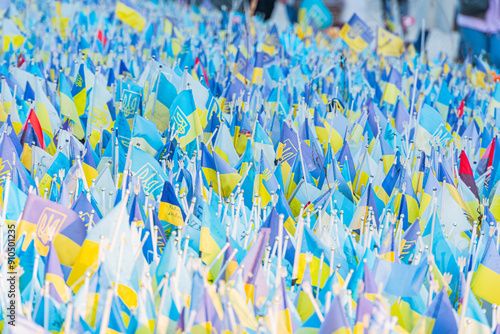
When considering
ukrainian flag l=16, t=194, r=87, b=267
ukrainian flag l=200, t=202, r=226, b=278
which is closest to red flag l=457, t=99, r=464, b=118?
ukrainian flag l=200, t=202, r=226, b=278

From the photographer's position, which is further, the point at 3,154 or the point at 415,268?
the point at 3,154

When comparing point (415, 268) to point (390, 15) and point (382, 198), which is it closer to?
point (382, 198)

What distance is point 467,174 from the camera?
10.4 ft

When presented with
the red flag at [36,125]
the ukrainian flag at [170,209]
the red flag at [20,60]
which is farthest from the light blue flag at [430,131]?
the red flag at [20,60]

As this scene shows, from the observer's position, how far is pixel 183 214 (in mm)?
2547

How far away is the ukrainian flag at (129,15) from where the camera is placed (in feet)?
23.8

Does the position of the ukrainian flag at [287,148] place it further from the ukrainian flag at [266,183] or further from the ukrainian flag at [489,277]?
the ukrainian flag at [489,277]

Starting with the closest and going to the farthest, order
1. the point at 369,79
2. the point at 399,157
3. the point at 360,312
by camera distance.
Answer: the point at 360,312
the point at 399,157
the point at 369,79

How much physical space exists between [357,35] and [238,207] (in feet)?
17.2

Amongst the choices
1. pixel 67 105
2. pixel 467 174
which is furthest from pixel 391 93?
pixel 67 105

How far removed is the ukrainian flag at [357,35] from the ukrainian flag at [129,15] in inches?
89.1

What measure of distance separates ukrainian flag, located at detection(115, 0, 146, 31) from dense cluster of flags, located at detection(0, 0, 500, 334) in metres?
2.19

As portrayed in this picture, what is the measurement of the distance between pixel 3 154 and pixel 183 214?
32.9 inches

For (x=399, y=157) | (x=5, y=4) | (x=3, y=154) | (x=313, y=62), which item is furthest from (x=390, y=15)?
(x=3, y=154)
